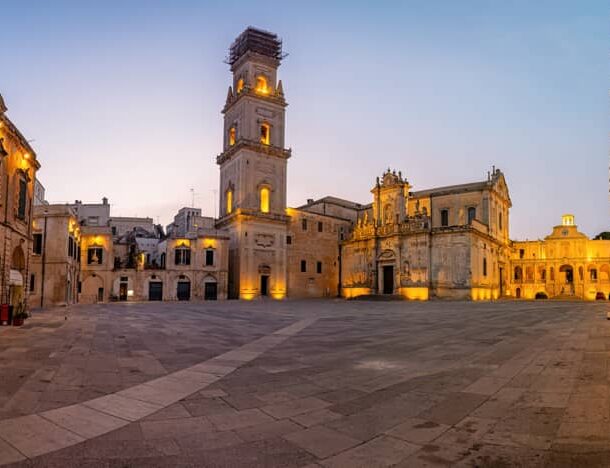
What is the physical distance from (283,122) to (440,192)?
23740 millimetres

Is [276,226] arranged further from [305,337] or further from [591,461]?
[591,461]

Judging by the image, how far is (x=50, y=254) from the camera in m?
35.6

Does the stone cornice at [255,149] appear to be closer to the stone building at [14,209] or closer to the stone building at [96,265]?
the stone building at [96,265]

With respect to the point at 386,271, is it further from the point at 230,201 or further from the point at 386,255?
the point at 230,201

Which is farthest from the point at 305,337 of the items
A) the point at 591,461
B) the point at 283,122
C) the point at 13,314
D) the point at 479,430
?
the point at 283,122

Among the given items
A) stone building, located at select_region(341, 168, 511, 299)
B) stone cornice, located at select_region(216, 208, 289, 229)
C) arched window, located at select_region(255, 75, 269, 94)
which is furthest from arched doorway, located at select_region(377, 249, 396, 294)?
arched window, located at select_region(255, 75, 269, 94)

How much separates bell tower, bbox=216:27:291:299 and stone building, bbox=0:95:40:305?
26.8 metres

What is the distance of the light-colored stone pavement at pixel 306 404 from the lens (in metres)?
4.57

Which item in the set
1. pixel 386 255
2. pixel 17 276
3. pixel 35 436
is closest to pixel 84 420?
pixel 35 436

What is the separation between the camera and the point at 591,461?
4.16 metres

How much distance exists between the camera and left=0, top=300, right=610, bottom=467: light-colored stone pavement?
4570mm

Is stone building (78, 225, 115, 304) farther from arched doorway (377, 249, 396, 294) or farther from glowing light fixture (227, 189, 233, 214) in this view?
arched doorway (377, 249, 396, 294)

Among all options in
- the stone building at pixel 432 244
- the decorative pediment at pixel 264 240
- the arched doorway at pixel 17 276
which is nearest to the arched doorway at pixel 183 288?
the decorative pediment at pixel 264 240

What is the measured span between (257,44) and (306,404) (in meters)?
60.8
